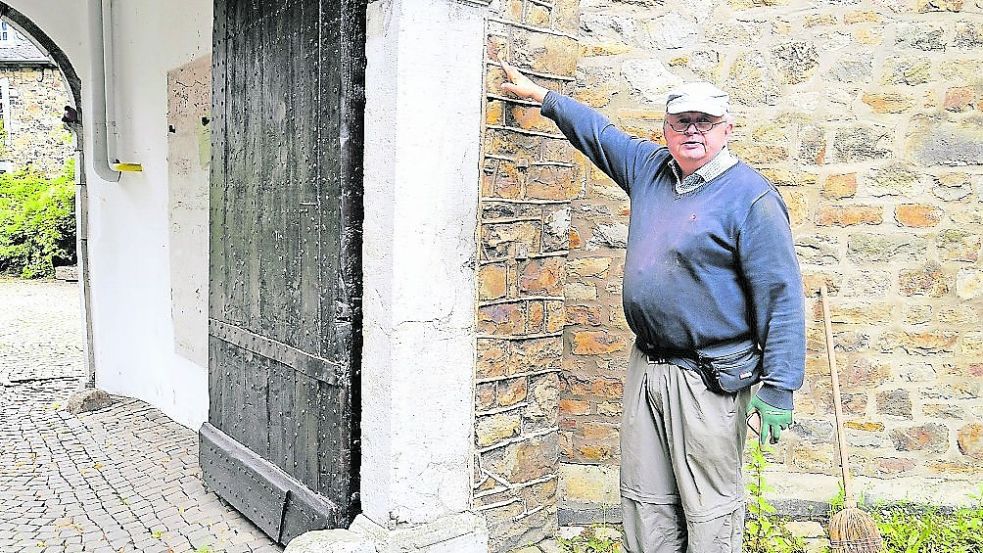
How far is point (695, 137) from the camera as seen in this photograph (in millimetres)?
2641

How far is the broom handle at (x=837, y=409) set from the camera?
128 inches

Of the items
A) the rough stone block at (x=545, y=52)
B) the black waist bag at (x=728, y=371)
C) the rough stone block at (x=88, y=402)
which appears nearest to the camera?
the black waist bag at (x=728, y=371)

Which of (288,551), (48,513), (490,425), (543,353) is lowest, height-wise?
(48,513)

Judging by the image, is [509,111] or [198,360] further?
[198,360]

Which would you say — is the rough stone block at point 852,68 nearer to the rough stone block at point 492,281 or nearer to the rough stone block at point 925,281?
the rough stone block at point 925,281

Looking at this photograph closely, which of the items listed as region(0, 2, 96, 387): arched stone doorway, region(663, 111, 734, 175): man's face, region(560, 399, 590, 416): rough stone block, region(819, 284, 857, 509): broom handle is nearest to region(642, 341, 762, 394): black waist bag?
region(663, 111, 734, 175): man's face

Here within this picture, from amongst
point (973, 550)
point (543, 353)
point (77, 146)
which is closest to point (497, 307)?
point (543, 353)

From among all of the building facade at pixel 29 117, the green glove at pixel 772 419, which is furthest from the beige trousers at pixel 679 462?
the building facade at pixel 29 117

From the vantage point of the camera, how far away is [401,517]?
3.18 metres

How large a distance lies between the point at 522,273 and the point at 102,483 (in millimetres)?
2770

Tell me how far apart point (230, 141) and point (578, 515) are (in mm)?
2388

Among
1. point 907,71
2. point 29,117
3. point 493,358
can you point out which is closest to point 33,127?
point 29,117

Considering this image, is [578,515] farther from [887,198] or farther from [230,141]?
[230,141]

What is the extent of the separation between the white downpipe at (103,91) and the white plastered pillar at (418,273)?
3675 mm
